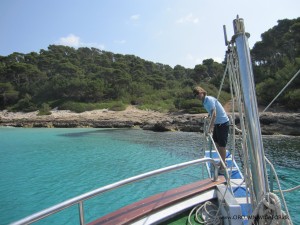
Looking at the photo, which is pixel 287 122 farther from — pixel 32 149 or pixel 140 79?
pixel 140 79

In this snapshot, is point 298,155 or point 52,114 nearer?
point 298,155

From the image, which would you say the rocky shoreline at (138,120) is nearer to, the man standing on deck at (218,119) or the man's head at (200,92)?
the man standing on deck at (218,119)

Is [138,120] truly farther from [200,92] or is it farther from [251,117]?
[251,117]

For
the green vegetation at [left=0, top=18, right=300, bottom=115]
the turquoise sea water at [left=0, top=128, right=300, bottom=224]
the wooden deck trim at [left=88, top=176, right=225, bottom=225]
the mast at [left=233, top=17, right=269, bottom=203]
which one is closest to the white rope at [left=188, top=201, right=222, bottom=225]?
the wooden deck trim at [left=88, top=176, right=225, bottom=225]

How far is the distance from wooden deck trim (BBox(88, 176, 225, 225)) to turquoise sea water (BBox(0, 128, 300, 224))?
2027 mm

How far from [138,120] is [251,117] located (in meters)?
35.9

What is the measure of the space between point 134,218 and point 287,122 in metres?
26.4

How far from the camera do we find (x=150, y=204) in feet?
11.6

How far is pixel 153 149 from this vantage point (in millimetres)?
19125

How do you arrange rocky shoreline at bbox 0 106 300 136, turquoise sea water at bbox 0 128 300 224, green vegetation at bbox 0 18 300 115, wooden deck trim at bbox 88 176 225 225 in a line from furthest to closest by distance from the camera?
green vegetation at bbox 0 18 300 115 < rocky shoreline at bbox 0 106 300 136 < turquoise sea water at bbox 0 128 300 224 < wooden deck trim at bbox 88 176 225 225

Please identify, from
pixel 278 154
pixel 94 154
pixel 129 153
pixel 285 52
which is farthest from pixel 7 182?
pixel 285 52

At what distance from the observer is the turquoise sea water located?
27.8 feet

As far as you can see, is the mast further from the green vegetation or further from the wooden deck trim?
the green vegetation

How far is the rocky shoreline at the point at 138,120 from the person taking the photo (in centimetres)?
2595
